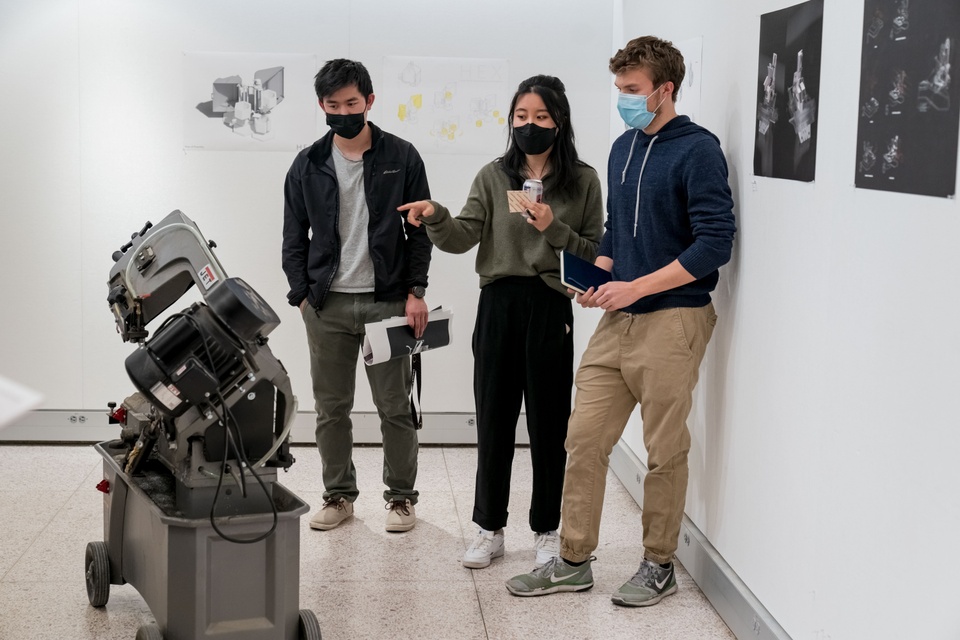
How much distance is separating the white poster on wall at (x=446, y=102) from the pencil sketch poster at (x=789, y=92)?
2.12m

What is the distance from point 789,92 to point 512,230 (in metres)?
0.99

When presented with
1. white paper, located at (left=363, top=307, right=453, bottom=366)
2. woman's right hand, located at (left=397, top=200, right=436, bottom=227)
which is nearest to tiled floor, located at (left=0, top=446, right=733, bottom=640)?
white paper, located at (left=363, top=307, right=453, bottom=366)


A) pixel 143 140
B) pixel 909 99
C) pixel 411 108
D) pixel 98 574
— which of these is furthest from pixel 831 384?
pixel 143 140

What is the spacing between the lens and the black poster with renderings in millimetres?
1918

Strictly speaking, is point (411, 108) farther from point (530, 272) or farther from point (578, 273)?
point (578, 273)

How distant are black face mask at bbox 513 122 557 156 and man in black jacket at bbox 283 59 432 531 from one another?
60 centimetres

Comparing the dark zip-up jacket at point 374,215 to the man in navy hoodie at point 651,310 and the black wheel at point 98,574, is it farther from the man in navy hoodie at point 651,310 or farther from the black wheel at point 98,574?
the black wheel at point 98,574

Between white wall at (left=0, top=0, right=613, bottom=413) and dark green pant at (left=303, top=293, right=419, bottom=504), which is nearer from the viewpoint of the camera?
dark green pant at (left=303, top=293, right=419, bottom=504)

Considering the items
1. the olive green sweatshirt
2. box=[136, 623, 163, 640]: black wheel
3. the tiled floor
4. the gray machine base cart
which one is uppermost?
the olive green sweatshirt

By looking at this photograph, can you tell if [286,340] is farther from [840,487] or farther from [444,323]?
[840,487]

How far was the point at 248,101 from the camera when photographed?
4.82m

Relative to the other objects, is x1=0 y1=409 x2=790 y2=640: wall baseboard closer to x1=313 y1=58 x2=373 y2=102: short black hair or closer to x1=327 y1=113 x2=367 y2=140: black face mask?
x1=327 y1=113 x2=367 y2=140: black face mask

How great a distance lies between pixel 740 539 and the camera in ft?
10.0

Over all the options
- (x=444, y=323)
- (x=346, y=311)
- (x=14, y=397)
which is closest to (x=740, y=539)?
(x=444, y=323)
